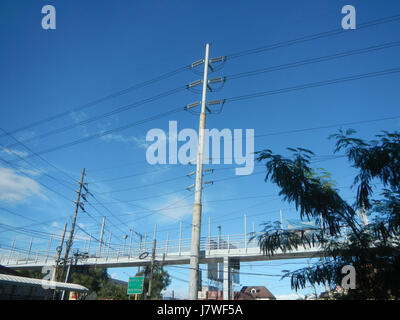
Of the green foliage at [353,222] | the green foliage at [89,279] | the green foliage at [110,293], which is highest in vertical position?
the green foliage at [353,222]

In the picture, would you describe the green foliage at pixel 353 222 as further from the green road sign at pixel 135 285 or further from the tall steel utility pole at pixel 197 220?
the green road sign at pixel 135 285

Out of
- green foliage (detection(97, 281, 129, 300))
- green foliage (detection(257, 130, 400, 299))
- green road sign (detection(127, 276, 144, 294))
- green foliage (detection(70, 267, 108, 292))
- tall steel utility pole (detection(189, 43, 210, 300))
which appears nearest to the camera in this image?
green foliage (detection(257, 130, 400, 299))

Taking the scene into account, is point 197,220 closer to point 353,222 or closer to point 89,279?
point 353,222

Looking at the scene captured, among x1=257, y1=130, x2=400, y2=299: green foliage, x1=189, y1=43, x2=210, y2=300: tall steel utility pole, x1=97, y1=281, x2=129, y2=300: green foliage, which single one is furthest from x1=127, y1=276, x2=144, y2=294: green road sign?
x1=257, y1=130, x2=400, y2=299: green foliage

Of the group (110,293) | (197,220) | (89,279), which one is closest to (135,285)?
(197,220)

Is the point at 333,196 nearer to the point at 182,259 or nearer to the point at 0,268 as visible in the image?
the point at 182,259

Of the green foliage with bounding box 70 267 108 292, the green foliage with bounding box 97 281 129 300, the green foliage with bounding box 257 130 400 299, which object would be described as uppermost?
the green foliage with bounding box 257 130 400 299

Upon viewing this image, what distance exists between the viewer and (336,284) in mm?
6566

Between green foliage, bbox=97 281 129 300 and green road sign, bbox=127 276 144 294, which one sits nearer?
green road sign, bbox=127 276 144 294

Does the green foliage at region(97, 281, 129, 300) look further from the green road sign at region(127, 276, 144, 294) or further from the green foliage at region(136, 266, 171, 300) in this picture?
the green road sign at region(127, 276, 144, 294)

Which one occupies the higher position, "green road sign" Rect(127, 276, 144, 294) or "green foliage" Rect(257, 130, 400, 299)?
"green foliage" Rect(257, 130, 400, 299)

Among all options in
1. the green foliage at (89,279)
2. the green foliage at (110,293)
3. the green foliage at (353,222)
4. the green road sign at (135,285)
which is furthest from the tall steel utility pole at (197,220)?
the green foliage at (89,279)
